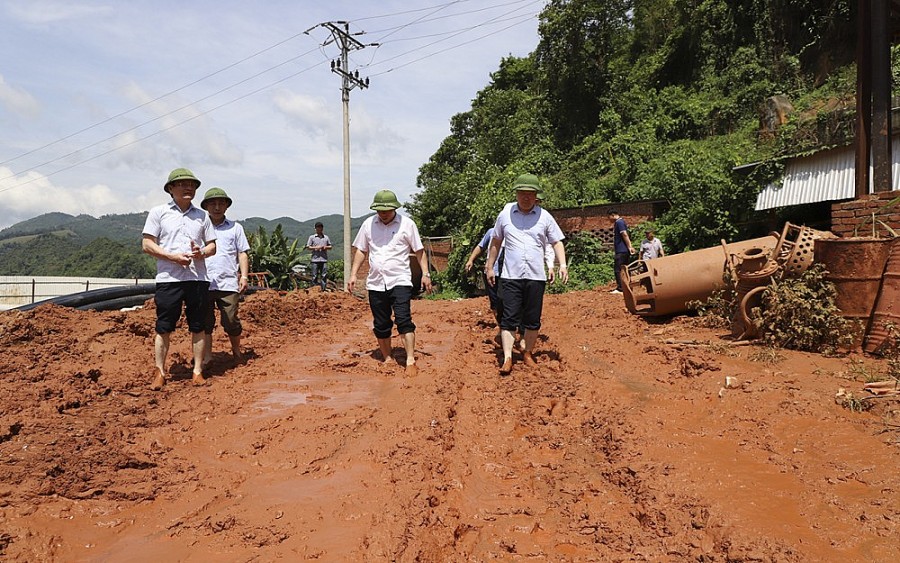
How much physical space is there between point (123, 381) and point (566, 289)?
1113 cm

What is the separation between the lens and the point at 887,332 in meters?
5.07

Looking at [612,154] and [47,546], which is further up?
[612,154]

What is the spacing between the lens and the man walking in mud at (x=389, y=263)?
235 inches

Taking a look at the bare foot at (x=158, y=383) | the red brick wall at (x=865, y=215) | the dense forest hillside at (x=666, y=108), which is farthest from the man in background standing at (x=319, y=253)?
the red brick wall at (x=865, y=215)

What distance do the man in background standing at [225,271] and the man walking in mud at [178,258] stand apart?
33 cm

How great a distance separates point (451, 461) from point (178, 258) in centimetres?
317

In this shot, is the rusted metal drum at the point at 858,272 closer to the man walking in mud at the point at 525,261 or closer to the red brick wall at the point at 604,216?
the man walking in mud at the point at 525,261

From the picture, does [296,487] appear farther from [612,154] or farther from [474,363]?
[612,154]

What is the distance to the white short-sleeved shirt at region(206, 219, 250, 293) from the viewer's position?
6109 millimetres

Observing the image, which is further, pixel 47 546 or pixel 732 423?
pixel 732 423

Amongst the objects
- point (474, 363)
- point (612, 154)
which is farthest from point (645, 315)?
point (612, 154)

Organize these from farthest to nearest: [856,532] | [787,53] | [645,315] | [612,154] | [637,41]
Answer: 1. [637,41]
2. [612,154]
3. [787,53]
4. [645,315]
5. [856,532]

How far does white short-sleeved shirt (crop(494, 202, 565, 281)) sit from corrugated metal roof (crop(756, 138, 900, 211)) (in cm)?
663

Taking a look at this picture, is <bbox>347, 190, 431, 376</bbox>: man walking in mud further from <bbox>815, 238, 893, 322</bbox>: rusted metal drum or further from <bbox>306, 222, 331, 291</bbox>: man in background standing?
<bbox>306, 222, 331, 291</bbox>: man in background standing
